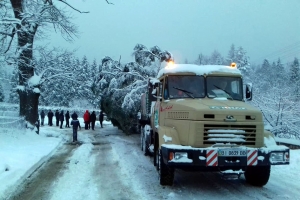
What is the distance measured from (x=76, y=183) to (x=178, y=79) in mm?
3469

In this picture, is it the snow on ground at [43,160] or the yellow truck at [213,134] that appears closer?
the yellow truck at [213,134]

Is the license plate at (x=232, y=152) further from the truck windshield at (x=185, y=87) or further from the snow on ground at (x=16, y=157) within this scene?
the snow on ground at (x=16, y=157)

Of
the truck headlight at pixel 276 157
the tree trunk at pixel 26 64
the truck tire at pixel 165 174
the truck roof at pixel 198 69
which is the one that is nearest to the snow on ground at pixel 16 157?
the tree trunk at pixel 26 64

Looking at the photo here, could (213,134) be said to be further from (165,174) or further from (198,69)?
(198,69)

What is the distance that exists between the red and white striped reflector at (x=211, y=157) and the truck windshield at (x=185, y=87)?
1.76 metres

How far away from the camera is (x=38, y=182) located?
328 inches

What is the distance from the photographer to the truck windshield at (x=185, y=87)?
8375 mm

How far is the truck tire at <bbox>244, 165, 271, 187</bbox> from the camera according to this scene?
7797 millimetres

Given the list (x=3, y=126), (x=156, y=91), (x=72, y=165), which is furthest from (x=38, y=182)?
(x=3, y=126)

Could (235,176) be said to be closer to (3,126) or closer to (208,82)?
(208,82)

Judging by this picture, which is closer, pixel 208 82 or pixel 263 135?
pixel 263 135

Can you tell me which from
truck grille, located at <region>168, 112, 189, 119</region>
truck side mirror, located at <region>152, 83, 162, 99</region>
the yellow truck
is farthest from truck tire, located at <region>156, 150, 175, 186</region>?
truck side mirror, located at <region>152, 83, 162, 99</region>

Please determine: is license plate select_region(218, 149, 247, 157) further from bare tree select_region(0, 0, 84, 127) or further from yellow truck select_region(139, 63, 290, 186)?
bare tree select_region(0, 0, 84, 127)

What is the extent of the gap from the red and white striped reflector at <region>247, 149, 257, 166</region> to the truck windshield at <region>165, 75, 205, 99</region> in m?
1.84
